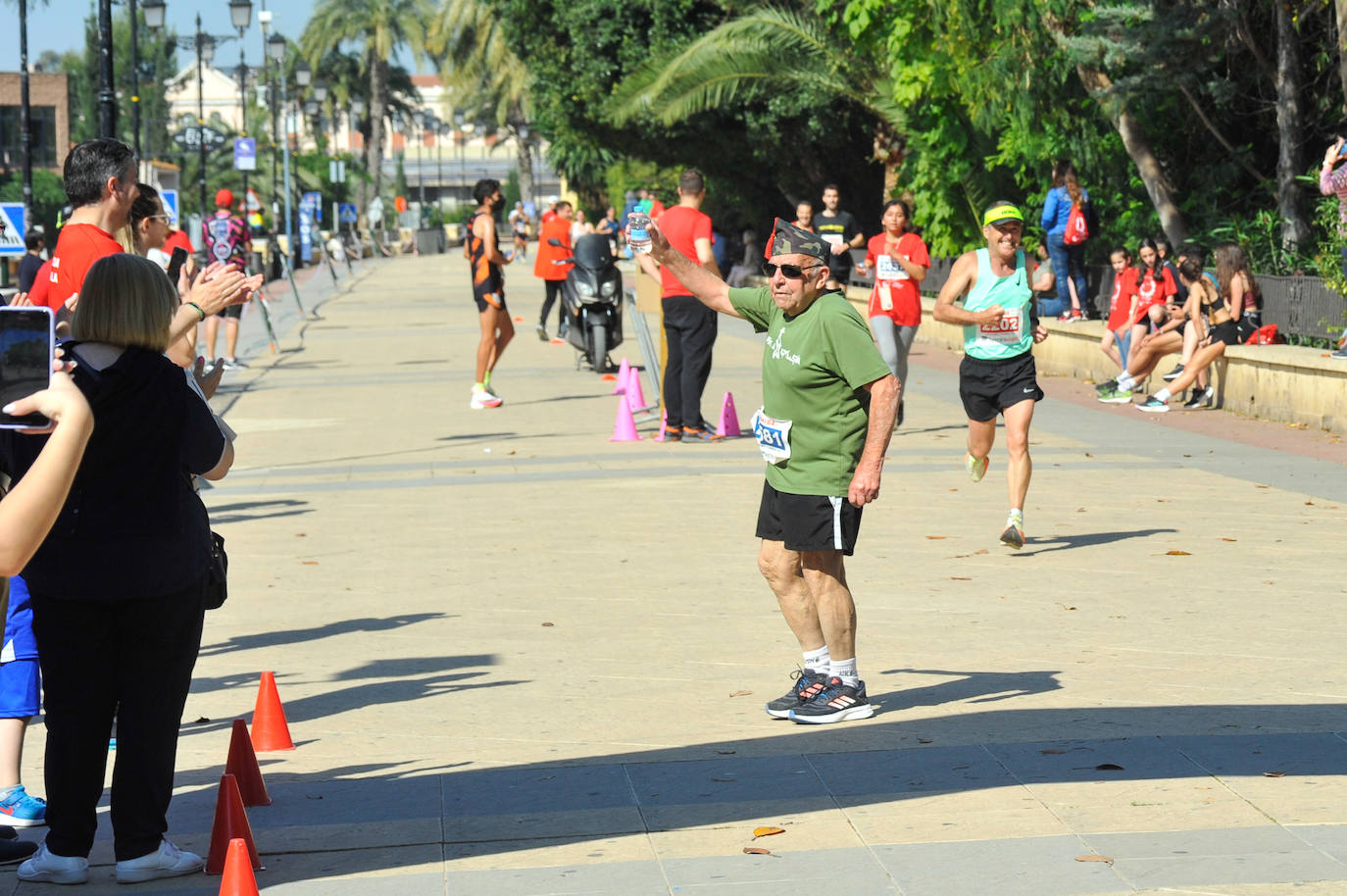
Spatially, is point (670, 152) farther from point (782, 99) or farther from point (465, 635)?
point (465, 635)

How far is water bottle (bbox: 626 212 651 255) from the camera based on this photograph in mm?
6871

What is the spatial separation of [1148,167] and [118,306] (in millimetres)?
16925

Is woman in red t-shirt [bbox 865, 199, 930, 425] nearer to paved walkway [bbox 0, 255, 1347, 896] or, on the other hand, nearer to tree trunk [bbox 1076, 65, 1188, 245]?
paved walkway [bbox 0, 255, 1347, 896]

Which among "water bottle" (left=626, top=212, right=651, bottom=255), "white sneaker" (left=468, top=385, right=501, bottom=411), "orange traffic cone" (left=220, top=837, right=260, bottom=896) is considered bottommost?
"white sneaker" (left=468, top=385, right=501, bottom=411)

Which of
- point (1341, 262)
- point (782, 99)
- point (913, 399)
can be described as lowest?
point (913, 399)

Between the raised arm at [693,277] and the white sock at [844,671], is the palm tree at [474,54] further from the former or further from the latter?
the white sock at [844,671]

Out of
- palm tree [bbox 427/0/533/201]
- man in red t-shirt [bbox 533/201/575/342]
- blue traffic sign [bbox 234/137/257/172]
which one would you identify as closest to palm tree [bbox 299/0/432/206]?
palm tree [bbox 427/0/533/201]

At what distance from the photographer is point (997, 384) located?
9500mm

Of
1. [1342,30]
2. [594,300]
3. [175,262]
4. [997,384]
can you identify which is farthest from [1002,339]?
[594,300]

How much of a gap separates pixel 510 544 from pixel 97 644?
5.31 m

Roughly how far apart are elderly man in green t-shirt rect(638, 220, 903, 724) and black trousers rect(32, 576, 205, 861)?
227 cm

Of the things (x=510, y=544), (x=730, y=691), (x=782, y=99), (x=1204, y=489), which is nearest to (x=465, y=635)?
(x=730, y=691)

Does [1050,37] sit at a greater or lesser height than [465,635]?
greater

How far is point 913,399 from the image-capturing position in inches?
677
